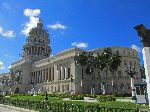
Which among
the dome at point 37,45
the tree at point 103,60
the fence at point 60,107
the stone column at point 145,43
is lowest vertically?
the fence at point 60,107

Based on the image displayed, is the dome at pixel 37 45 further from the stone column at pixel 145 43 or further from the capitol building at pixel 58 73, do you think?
the stone column at pixel 145 43

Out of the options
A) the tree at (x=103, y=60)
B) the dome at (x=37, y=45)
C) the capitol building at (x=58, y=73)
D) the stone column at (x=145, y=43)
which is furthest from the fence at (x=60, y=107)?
the dome at (x=37, y=45)

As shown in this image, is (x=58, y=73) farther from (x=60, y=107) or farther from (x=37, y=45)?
(x=60, y=107)

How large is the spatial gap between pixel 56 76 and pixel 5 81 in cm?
4996

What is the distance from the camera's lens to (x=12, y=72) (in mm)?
132250

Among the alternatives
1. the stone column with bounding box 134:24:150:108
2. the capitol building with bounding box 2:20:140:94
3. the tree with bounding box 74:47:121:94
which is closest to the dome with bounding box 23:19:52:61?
the capitol building with bounding box 2:20:140:94

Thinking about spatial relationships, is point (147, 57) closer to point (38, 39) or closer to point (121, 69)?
point (121, 69)

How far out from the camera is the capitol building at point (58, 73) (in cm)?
8788

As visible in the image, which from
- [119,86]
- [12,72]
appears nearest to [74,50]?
[119,86]

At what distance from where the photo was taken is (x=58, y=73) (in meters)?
99.9

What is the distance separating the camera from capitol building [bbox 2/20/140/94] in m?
87.9

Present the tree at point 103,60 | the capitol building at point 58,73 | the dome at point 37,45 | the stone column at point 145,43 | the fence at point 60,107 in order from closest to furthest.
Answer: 1. the stone column at point 145,43
2. the fence at point 60,107
3. the tree at point 103,60
4. the capitol building at point 58,73
5. the dome at point 37,45

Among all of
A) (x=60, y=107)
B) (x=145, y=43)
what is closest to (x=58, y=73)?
(x=60, y=107)

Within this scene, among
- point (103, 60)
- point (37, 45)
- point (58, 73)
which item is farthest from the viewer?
point (37, 45)
